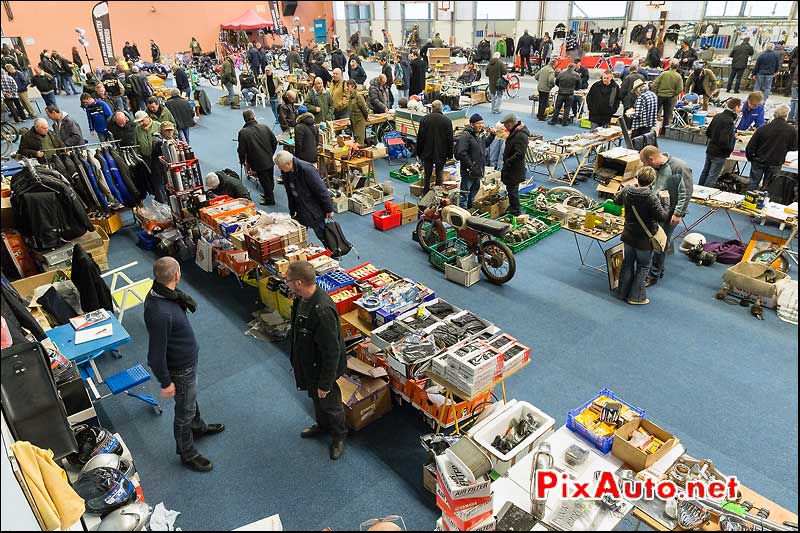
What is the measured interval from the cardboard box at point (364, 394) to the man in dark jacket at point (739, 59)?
54.4ft

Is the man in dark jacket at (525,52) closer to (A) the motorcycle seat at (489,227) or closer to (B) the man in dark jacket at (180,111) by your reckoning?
(B) the man in dark jacket at (180,111)

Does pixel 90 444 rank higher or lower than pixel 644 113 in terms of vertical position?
lower

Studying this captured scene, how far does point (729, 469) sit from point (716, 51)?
58.7ft

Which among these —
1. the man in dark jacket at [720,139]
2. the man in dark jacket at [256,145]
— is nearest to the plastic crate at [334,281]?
the man in dark jacket at [256,145]

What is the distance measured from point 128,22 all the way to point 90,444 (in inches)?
472

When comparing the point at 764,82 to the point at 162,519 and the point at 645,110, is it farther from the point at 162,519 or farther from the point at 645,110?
the point at 162,519

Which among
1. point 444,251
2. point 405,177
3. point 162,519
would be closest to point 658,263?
point 444,251

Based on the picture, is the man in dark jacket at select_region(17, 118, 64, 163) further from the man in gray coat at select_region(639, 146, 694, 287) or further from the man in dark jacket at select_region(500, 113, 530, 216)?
the man in gray coat at select_region(639, 146, 694, 287)

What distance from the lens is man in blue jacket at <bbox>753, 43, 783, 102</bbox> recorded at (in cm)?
1373

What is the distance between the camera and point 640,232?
18.0 feet

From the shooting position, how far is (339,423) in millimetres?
3957

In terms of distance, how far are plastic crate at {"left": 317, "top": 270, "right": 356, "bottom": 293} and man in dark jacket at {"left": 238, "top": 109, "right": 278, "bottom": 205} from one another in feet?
12.7

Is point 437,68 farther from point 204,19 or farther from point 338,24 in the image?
point 338,24

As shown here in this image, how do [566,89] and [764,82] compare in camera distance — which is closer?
[566,89]
